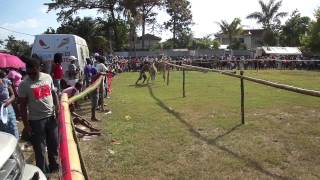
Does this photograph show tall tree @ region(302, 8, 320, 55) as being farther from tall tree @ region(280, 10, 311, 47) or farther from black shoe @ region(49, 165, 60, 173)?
black shoe @ region(49, 165, 60, 173)

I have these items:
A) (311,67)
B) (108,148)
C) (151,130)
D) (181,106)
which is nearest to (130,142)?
(108,148)

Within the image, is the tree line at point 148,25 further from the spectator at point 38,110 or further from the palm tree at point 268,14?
the spectator at point 38,110

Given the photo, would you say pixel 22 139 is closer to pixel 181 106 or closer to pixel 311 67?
pixel 181 106

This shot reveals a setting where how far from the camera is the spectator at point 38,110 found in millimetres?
6852

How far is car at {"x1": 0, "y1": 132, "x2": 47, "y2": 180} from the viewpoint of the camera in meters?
4.21

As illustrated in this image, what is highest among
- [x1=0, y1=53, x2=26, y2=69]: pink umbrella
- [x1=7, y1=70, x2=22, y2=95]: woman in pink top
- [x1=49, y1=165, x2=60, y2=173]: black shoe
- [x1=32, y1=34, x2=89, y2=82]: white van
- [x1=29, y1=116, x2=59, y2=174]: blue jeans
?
[x1=32, y1=34, x2=89, y2=82]: white van

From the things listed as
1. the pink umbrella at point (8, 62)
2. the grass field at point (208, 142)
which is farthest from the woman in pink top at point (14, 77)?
the grass field at point (208, 142)

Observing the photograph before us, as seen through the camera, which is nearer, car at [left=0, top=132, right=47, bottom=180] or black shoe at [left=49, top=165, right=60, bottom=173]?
car at [left=0, top=132, right=47, bottom=180]

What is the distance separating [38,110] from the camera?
274 inches

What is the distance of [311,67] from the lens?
40719 mm

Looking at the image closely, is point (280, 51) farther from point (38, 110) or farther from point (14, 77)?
point (38, 110)

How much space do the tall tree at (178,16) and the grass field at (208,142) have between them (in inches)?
1867

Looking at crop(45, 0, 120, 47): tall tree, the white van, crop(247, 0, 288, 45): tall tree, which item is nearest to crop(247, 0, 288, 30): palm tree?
crop(247, 0, 288, 45): tall tree

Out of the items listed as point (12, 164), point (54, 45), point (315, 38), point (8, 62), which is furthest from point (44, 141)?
point (315, 38)
